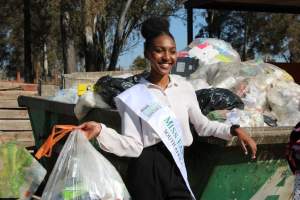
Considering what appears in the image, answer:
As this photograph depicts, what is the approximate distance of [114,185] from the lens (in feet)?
8.23

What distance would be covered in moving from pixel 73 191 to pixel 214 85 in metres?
1.94

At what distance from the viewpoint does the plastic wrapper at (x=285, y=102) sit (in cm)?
356

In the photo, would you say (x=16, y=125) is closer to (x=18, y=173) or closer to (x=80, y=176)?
(x=18, y=173)

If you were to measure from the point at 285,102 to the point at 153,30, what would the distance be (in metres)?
1.33

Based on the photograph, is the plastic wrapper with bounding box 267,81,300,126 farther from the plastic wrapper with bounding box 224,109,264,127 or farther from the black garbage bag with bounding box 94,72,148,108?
the black garbage bag with bounding box 94,72,148,108

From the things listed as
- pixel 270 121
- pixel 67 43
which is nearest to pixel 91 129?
pixel 270 121

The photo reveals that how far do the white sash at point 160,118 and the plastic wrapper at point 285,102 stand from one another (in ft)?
3.73

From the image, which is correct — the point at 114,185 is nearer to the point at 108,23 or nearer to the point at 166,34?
the point at 166,34

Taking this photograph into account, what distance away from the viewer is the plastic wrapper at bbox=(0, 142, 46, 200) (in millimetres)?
3008

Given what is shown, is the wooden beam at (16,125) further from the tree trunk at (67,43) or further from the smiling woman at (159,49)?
the tree trunk at (67,43)

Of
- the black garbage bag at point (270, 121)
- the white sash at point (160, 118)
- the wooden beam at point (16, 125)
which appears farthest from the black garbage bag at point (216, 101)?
the wooden beam at point (16, 125)

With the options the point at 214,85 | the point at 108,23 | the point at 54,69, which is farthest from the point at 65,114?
the point at 54,69

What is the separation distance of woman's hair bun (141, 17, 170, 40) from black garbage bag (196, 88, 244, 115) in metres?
0.66

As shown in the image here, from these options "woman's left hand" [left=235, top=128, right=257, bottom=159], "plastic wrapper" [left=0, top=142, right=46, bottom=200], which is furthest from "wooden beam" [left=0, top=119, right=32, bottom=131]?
"woman's left hand" [left=235, top=128, right=257, bottom=159]
